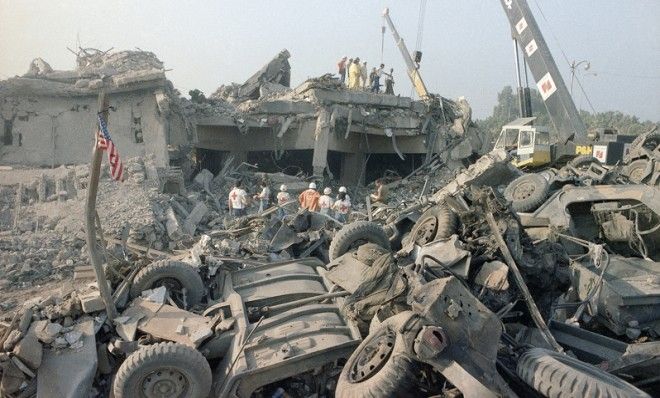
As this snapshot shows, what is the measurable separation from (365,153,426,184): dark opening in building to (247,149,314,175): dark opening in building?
2.61 meters

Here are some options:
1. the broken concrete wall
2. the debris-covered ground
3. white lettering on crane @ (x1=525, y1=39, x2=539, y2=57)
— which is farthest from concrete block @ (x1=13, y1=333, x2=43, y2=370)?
white lettering on crane @ (x1=525, y1=39, x2=539, y2=57)

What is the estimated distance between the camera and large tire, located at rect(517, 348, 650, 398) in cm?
348

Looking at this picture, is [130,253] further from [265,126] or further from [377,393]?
[265,126]

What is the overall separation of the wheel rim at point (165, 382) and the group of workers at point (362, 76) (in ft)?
55.2

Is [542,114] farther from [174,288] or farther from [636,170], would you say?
[174,288]

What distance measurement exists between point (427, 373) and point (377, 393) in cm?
47

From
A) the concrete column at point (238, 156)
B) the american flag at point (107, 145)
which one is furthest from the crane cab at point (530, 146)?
the american flag at point (107, 145)

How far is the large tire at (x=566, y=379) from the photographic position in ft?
11.4

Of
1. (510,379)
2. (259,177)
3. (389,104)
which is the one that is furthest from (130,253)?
(389,104)

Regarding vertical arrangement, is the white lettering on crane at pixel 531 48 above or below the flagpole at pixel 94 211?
above

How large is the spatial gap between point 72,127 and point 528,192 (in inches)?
486

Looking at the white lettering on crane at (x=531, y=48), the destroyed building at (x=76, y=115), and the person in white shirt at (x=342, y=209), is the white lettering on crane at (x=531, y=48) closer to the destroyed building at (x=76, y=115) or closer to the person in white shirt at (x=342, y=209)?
the person in white shirt at (x=342, y=209)

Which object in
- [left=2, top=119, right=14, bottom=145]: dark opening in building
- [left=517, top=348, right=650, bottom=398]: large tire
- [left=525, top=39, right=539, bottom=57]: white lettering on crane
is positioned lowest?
[left=517, top=348, right=650, bottom=398]: large tire

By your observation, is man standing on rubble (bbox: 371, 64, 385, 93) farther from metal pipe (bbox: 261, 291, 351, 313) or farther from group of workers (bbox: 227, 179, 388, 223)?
metal pipe (bbox: 261, 291, 351, 313)
